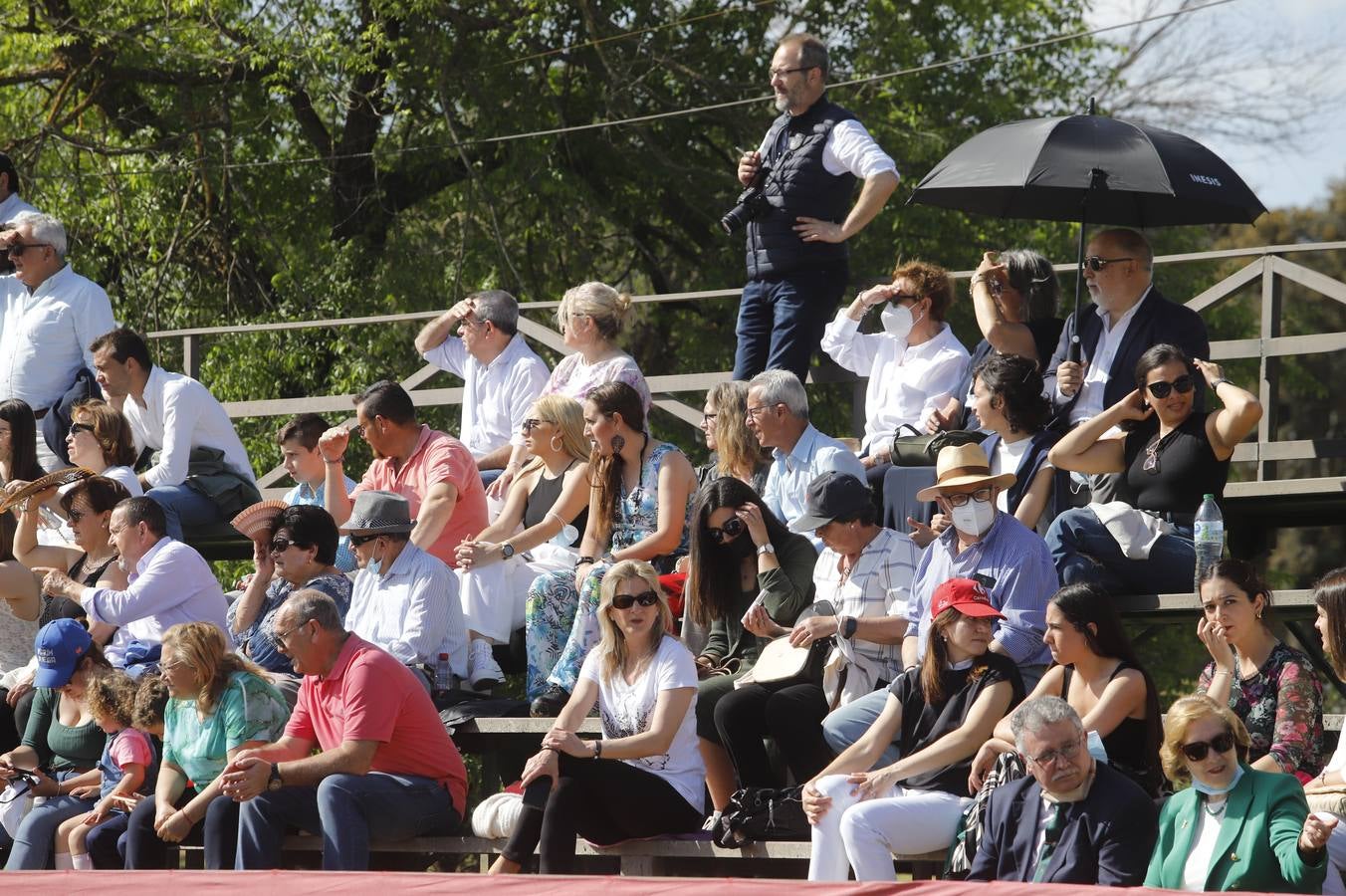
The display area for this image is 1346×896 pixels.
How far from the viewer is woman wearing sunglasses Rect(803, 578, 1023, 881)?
6145 millimetres

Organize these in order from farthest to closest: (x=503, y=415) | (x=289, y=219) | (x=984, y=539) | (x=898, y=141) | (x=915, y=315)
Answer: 1. (x=289, y=219)
2. (x=898, y=141)
3. (x=503, y=415)
4. (x=915, y=315)
5. (x=984, y=539)

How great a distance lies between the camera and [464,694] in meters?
7.97

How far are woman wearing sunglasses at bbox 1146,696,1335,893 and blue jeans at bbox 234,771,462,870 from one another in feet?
8.85

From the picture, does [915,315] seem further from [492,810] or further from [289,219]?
[289,219]

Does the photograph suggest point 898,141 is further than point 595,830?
Yes

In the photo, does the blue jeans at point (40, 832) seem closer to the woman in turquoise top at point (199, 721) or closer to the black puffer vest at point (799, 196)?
the woman in turquoise top at point (199, 721)

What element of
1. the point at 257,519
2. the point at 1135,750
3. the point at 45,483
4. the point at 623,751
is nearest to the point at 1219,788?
the point at 1135,750

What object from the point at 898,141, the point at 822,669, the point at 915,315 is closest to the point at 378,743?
the point at 822,669

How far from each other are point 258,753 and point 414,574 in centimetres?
107

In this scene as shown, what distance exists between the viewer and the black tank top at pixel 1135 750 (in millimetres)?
6121

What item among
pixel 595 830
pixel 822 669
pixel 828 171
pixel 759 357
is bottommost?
pixel 595 830

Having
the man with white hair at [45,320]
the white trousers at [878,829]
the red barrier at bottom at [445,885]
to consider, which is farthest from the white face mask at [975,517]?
the man with white hair at [45,320]

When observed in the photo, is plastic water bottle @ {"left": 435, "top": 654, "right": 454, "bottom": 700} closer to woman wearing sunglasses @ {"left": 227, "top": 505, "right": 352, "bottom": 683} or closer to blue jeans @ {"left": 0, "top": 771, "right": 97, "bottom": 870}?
woman wearing sunglasses @ {"left": 227, "top": 505, "right": 352, "bottom": 683}

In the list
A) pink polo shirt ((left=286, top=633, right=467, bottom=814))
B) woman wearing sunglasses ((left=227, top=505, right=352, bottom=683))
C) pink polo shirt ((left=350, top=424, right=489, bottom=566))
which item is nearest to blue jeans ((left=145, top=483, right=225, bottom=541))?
pink polo shirt ((left=350, top=424, right=489, bottom=566))
